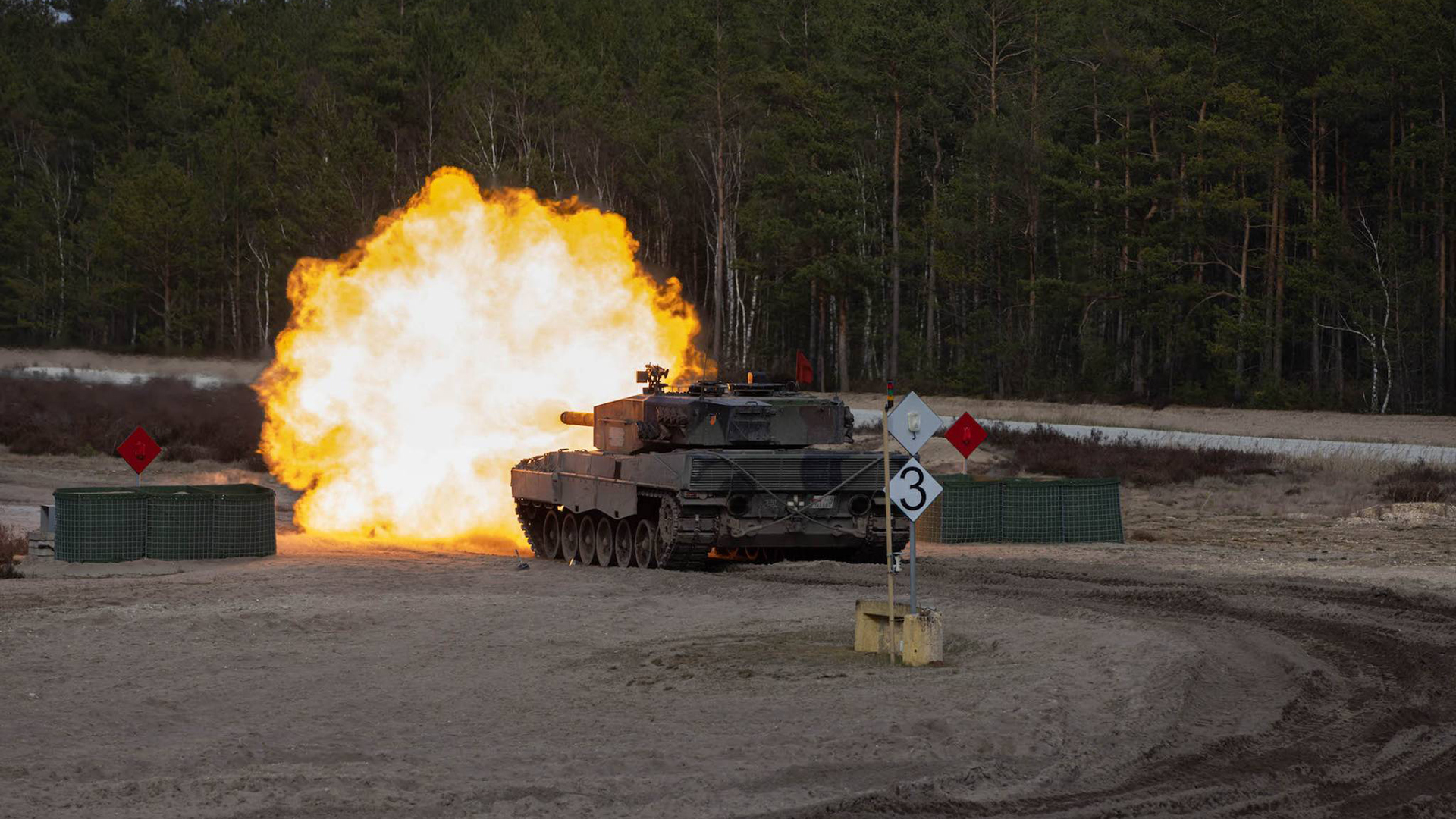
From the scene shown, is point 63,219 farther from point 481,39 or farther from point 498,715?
point 498,715

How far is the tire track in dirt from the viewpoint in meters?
9.96

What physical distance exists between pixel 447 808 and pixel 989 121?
190 ft

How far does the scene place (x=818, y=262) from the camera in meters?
67.8

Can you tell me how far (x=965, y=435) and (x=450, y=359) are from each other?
28.3ft

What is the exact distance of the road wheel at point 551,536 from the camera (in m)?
26.2

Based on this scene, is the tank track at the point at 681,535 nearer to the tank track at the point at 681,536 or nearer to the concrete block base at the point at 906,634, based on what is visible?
the tank track at the point at 681,536

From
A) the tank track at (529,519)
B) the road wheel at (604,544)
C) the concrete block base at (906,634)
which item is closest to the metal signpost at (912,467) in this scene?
the concrete block base at (906,634)

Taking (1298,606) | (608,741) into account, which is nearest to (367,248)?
(1298,606)

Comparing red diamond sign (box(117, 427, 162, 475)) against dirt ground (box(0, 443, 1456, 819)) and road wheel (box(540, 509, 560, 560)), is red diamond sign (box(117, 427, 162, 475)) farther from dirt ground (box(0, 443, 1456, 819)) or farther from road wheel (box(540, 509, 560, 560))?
road wheel (box(540, 509, 560, 560))

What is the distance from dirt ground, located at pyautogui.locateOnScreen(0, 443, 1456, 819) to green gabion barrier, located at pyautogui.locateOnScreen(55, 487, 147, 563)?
468 mm

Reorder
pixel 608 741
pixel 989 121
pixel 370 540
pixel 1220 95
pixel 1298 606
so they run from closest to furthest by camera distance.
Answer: pixel 608 741 < pixel 1298 606 < pixel 370 540 < pixel 1220 95 < pixel 989 121

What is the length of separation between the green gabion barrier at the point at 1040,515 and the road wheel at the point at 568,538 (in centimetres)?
549

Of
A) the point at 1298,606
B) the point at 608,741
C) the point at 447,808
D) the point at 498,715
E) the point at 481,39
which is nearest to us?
the point at 447,808

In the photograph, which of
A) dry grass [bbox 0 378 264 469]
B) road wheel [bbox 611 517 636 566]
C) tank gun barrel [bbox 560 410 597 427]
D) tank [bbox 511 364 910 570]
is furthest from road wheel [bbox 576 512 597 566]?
dry grass [bbox 0 378 264 469]
